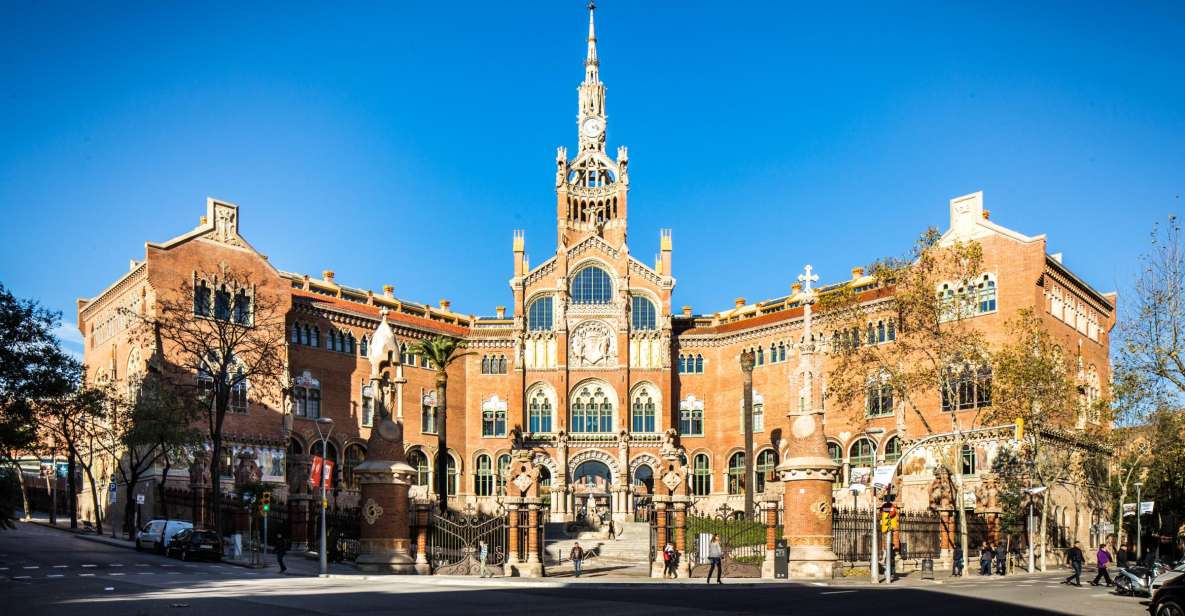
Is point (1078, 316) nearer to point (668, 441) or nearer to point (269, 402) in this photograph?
point (668, 441)

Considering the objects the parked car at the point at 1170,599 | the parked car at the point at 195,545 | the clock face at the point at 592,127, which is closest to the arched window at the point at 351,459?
the parked car at the point at 195,545

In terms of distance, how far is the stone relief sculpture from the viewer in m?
75.2

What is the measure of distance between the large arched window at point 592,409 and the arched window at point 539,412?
5.71 ft

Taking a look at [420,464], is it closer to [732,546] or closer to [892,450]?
[892,450]

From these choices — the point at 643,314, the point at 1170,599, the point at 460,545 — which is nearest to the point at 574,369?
the point at 643,314

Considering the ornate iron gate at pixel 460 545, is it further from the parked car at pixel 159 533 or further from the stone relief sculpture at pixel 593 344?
the stone relief sculpture at pixel 593 344

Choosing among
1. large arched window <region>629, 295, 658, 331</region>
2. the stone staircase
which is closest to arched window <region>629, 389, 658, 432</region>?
large arched window <region>629, 295, 658, 331</region>

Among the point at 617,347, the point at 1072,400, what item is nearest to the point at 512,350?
the point at 617,347

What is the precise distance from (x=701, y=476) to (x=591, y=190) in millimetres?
21846

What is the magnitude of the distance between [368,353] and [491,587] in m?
43.5

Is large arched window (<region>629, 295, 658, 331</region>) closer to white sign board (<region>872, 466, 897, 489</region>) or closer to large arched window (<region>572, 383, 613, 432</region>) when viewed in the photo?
large arched window (<region>572, 383, 613, 432</region>)

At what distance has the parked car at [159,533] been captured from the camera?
149ft

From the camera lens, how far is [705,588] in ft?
109

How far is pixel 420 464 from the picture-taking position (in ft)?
245
